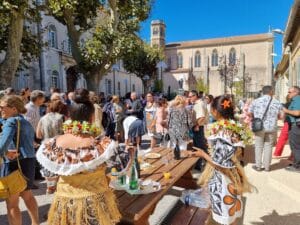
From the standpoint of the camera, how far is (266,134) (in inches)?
218

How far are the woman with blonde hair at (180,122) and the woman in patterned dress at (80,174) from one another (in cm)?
370

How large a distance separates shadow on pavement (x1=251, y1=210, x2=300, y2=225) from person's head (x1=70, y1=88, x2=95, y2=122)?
2.93 m

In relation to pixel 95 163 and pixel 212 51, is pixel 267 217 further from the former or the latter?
pixel 212 51

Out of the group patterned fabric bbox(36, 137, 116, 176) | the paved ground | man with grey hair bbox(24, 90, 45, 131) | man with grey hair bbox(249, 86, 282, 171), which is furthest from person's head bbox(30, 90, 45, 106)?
man with grey hair bbox(249, 86, 282, 171)

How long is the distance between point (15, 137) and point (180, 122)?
3.62 m

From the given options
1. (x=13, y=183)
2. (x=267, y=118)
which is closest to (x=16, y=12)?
(x=13, y=183)

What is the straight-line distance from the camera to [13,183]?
301 centimetres

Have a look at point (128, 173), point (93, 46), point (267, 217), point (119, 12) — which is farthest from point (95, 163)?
point (119, 12)

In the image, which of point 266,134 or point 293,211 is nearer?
point 293,211

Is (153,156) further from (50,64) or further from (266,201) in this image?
(50,64)

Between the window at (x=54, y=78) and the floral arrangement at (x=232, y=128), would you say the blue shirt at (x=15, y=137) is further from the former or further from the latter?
the window at (x=54, y=78)

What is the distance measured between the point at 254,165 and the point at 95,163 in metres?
4.96

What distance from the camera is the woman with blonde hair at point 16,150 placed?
2904 millimetres

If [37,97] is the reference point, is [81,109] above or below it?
below
